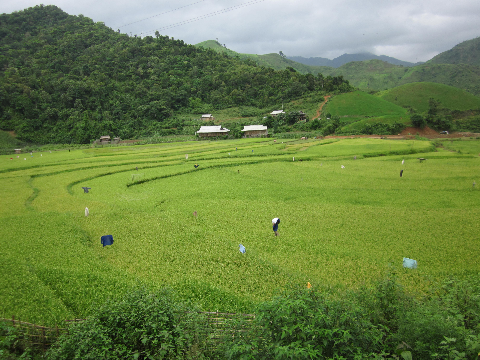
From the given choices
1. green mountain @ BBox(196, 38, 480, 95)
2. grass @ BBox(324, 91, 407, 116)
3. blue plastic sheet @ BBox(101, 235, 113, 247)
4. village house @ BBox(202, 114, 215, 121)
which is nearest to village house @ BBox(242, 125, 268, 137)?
village house @ BBox(202, 114, 215, 121)

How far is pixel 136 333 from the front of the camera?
4969 mm

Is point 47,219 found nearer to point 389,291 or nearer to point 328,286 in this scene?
point 328,286

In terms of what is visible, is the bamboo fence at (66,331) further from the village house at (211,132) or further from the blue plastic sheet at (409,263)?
the village house at (211,132)

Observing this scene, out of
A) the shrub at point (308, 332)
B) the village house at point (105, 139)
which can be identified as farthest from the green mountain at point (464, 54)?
the shrub at point (308, 332)

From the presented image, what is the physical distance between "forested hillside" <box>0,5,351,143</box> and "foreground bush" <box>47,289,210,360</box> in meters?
52.6

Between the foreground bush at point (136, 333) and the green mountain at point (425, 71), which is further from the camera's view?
the green mountain at point (425, 71)

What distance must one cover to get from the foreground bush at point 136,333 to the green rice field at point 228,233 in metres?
1.70

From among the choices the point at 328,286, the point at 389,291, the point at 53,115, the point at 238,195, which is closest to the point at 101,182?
the point at 238,195

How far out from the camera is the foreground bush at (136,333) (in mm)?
4598

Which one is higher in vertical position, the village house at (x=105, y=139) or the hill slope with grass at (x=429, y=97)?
the hill slope with grass at (x=429, y=97)

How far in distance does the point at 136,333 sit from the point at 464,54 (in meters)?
168

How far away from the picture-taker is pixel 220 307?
272 inches

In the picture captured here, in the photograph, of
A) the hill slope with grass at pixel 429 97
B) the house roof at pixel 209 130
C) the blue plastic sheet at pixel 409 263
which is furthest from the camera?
the hill slope with grass at pixel 429 97

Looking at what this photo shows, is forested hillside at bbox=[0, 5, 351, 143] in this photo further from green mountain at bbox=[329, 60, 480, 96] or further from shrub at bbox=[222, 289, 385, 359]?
shrub at bbox=[222, 289, 385, 359]
